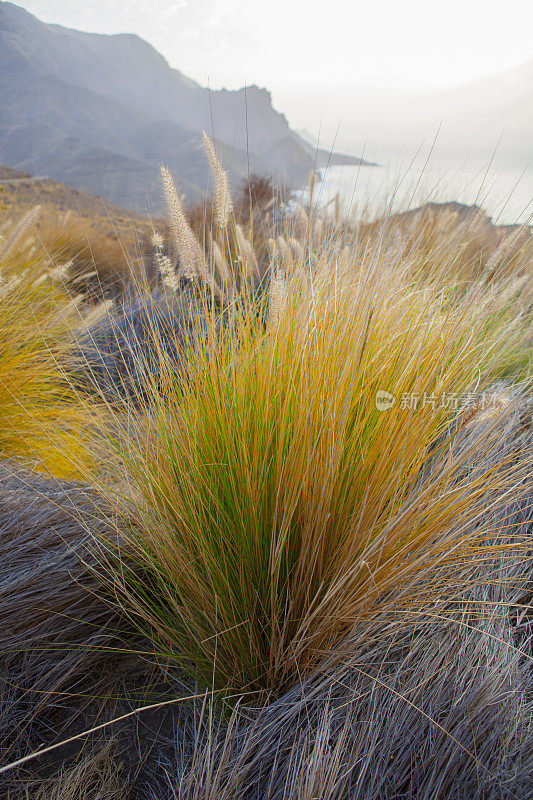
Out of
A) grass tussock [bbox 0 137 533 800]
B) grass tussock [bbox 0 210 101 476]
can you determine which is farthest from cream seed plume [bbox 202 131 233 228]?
grass tussock [bbox 0 210 101 476]

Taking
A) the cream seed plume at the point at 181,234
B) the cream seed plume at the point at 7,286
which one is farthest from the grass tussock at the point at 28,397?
the cream seed plume at the point at 181,234

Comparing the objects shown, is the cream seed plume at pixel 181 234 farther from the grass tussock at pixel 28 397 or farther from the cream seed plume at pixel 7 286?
the cream seed plume at pixel 7 286

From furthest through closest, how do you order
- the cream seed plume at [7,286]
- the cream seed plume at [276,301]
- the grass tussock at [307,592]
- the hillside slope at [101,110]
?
the hillside slope at [101,110]
the cream seed plume at [7,286]
the cream seed plume at [276,301]
the grass tussock at [307,592]

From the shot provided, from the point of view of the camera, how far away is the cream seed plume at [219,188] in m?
1.11

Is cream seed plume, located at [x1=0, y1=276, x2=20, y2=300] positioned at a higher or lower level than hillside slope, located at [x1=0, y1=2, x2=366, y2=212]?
higher

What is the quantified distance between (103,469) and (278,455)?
3.07 feet

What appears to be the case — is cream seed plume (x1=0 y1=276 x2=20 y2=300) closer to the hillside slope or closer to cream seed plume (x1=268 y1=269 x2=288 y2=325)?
cream seed plume (x1=268 y1=269 x2=288 y2=325)

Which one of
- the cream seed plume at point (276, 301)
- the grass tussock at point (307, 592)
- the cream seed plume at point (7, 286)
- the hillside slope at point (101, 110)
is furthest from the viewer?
the hillside slope at point (101, 110)

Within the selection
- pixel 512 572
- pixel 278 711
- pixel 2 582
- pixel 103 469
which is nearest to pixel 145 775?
pixel 278 711

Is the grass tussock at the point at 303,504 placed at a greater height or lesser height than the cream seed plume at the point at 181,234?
lesser

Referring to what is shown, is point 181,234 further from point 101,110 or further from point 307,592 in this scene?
point 101,110

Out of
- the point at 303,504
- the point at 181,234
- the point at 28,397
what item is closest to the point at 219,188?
the point at 181,234

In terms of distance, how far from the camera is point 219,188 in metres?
1.13

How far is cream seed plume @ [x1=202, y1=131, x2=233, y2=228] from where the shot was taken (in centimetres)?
111
